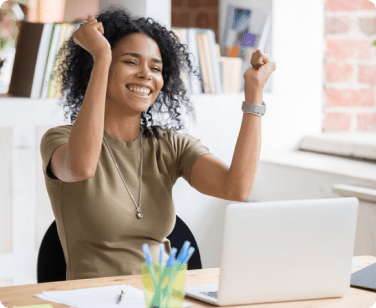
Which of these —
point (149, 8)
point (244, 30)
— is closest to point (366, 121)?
point (244, 30)

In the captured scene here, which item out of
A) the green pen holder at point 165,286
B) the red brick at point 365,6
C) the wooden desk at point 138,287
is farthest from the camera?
the red brick at point 365,6

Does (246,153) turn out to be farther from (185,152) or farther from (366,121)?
(366,121)

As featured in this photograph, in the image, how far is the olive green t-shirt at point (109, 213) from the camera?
5.13 feet

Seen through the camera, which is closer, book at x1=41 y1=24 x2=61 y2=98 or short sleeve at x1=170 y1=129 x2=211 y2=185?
short sleeve at x1=170 y1=129 x2=211 y2=185

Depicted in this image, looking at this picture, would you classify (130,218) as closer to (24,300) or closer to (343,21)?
(24,300)

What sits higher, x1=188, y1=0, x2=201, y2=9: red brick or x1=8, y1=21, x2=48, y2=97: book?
x1=188, y1=0, x2=201, y2=9: red brick

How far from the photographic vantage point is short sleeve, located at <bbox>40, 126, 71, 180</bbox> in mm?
1555

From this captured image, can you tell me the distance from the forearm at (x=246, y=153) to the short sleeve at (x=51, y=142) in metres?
0.47

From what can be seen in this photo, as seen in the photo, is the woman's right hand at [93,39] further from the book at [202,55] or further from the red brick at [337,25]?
the red brick at [337,25]

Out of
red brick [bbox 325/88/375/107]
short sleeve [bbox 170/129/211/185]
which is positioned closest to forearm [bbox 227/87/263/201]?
short sleeve [bbox 170/129/211/185]

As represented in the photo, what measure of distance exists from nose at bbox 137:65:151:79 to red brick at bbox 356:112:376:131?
5.26ft

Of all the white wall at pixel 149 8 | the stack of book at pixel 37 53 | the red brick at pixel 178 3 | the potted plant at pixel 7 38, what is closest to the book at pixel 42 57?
the stack of book at pixel 37 53

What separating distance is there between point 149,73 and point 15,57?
38.1 inches

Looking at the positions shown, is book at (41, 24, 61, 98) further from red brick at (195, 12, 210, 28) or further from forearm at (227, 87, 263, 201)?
forearm at (227, 87, 263, 201)
